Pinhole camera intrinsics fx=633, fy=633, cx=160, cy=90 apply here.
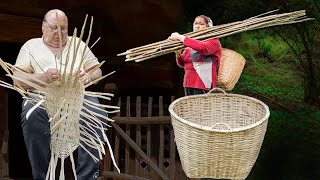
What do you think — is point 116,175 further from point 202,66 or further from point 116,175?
point 202,66

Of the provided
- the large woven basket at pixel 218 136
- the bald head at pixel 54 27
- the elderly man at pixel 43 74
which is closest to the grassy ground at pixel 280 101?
the large woven basket at pixel 218 136

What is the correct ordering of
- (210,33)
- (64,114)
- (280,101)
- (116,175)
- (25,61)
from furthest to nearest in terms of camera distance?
(280,101) → (116,175) → (210,33) → (25,61) → (64,114)

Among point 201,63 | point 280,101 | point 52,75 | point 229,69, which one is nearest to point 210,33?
point 201,63

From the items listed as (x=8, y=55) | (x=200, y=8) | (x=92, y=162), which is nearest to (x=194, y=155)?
(x=92, y=162)

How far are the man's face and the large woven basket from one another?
2.86ft

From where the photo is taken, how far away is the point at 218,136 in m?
3.99

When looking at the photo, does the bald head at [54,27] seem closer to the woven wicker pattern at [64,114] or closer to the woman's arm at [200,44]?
the woven wicker pattern at [64,114]

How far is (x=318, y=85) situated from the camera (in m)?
13.0

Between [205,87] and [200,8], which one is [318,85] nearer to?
[200,8]

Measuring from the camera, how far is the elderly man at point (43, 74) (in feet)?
13.4

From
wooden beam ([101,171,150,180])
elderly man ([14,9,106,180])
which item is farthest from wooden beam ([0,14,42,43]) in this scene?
elderly man ([14,9,106,180])

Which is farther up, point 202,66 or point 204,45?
point 204,45

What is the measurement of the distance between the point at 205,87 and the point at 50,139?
4.15 ft

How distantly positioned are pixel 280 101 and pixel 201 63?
9.48 meters
